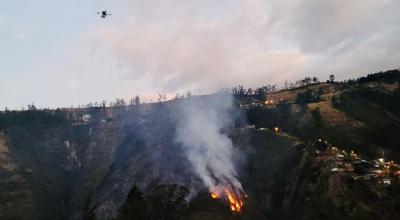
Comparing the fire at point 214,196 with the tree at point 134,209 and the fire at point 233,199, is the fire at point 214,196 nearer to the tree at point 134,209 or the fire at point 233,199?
the fire at point 233,199

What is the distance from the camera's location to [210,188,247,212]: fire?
15427 centimetres

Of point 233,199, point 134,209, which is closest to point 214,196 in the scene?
point 233,199

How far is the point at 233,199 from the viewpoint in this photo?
159875 millimetres

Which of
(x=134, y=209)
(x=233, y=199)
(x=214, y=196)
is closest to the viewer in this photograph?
(x=134, y=209)

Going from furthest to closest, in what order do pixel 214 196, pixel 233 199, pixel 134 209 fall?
pixel 233 199, pixel 214 196, pixel 134 209

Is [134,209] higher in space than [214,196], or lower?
higher

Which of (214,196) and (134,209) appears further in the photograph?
(214,196)

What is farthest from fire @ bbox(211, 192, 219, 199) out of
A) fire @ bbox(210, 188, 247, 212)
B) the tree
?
the tree

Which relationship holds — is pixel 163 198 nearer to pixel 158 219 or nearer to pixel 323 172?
pixel 158 219

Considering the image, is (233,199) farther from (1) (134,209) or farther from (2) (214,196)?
(1) (134,209)

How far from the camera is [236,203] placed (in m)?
158

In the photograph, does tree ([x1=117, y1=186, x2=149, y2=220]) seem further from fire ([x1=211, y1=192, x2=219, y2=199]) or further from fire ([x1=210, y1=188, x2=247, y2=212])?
fire ([x1=210, y1=188, x2=247, y2=212])

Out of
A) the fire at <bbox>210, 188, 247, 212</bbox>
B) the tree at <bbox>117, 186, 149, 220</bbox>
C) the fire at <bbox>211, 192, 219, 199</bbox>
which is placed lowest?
the fire at <bbox>210, 188, 247, 212</bbox>

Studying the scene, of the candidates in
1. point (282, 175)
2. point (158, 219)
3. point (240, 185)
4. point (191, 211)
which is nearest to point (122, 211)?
point (158, 219)
